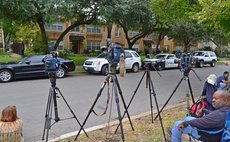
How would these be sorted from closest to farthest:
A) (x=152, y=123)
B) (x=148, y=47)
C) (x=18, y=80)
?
(x=152, y=123), (x=18, y=80), (x=148, y=47)

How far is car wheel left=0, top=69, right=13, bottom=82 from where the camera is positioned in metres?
12.4

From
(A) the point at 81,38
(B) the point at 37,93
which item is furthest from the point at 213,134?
(A) the point at 81,38

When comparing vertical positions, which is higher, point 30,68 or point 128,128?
point 30,68

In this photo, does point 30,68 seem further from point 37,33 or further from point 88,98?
point 37,33

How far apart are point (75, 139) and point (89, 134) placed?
1.19ft

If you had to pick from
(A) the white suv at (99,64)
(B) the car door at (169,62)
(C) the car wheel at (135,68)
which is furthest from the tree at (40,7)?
(B) the car door at (169,62)

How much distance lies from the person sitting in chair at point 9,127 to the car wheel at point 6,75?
374 inches

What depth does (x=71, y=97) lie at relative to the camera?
856cm

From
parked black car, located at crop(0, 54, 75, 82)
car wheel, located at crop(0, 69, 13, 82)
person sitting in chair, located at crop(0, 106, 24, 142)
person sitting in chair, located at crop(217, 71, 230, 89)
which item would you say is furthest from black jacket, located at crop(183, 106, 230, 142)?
car wheel, located at crop(0, 69, 13, 82)

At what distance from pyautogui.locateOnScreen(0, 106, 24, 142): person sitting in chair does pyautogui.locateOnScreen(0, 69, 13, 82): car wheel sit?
9490mm

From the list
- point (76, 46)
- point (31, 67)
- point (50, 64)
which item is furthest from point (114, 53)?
point (76, 46)

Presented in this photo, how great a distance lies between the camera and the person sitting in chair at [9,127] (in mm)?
3592

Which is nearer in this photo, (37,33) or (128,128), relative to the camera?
(128,128)

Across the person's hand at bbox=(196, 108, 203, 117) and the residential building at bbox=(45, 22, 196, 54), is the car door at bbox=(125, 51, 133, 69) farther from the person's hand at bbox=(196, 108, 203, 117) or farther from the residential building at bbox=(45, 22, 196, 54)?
the residential building at bbox=(45, 22, 196, 54)
